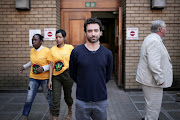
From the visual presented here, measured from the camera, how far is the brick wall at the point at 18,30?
5.72 meters

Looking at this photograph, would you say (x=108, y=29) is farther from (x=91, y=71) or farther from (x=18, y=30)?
(x=91, y=71)

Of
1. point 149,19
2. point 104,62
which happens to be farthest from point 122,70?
point 104,62

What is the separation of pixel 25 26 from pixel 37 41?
8.34ft

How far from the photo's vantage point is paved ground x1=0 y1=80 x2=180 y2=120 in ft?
13.2

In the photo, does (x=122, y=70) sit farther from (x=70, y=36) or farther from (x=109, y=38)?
(x=109, y=38)

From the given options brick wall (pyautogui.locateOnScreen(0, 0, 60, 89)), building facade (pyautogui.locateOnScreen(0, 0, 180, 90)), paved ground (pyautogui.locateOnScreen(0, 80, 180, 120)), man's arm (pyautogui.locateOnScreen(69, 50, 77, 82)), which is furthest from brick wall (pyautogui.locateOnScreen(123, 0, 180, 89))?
man's arm (pyautogui.locateOnScreen(69, 50, 77, 82))

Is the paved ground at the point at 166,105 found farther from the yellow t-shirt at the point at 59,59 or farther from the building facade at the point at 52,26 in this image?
the yellow t-shirt at the point at 59,59

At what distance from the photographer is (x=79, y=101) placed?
231cm

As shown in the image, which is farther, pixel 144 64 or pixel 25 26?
pixel 25 26

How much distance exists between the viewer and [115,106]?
4.66 m

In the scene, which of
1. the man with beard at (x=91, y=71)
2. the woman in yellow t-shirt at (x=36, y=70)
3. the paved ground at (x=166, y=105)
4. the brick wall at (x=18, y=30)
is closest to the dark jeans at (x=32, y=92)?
the woman in yellow t-shirt at (x=36, y=70)

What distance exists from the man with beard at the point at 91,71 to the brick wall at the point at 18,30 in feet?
12.3

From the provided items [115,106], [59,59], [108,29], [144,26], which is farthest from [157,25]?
[108,29]

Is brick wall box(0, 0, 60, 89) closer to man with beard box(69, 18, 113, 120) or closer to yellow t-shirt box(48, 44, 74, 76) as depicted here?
yellow t-shirt box(48, 44, 74, 76)
